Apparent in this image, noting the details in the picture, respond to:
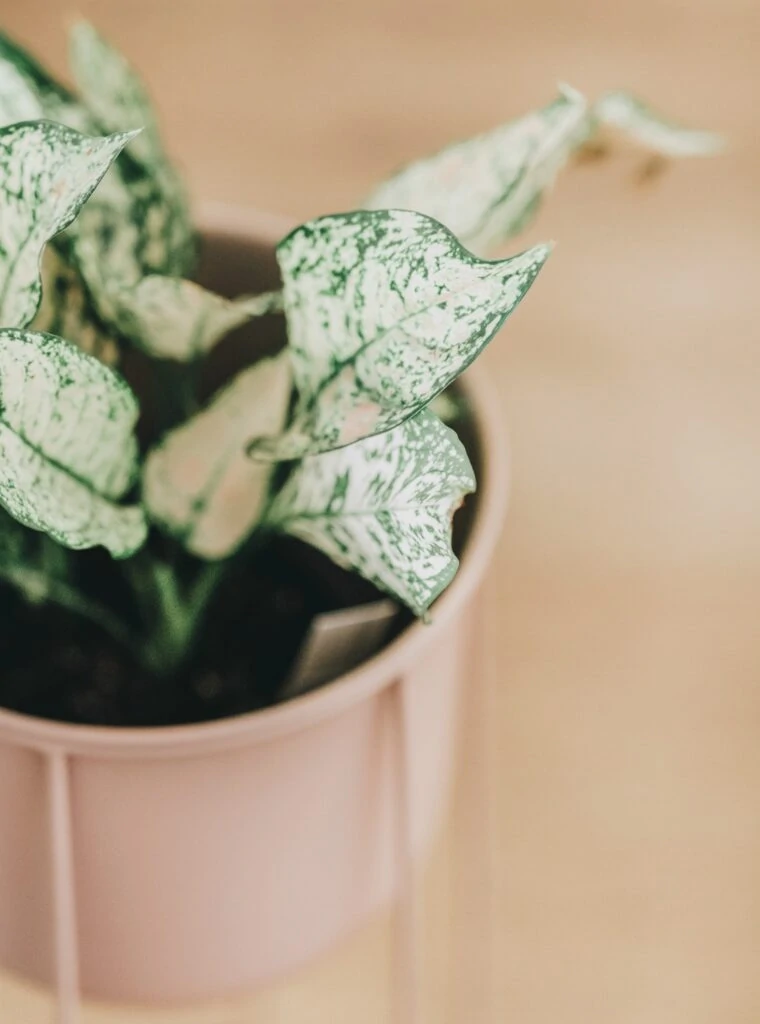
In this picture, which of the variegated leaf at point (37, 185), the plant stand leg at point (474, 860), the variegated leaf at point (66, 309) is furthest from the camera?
the plant stand leg at point (474, 860)

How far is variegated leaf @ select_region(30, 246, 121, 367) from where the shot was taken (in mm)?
307

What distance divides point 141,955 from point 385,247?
0.70 ft

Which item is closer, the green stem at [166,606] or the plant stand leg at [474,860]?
the green stem at [166,606]

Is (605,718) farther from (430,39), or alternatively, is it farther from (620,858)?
(430,39)

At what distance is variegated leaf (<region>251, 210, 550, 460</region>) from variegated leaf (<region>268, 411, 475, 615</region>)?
0.01m

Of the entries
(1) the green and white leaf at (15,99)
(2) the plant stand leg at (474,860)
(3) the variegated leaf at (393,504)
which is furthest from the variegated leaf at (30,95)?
(2) the plant stand leg at (474,860)

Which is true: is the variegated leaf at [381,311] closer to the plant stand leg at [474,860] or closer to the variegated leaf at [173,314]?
the variegated leaf at [173,314]

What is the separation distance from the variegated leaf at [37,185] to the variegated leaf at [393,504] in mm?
74

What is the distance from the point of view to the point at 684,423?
1.84 ft

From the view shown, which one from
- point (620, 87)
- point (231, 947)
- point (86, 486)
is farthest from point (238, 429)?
point (620, 87)

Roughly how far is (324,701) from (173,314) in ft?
0.32

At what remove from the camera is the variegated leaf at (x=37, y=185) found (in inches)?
8.2

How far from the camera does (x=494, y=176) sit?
30cm

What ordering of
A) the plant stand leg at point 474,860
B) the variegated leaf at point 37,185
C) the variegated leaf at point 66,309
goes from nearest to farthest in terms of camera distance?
1. the variegated leaf at point 37,185
2. the variegated leaf at point 66,309
3. the plant stand leg at point 474,860
